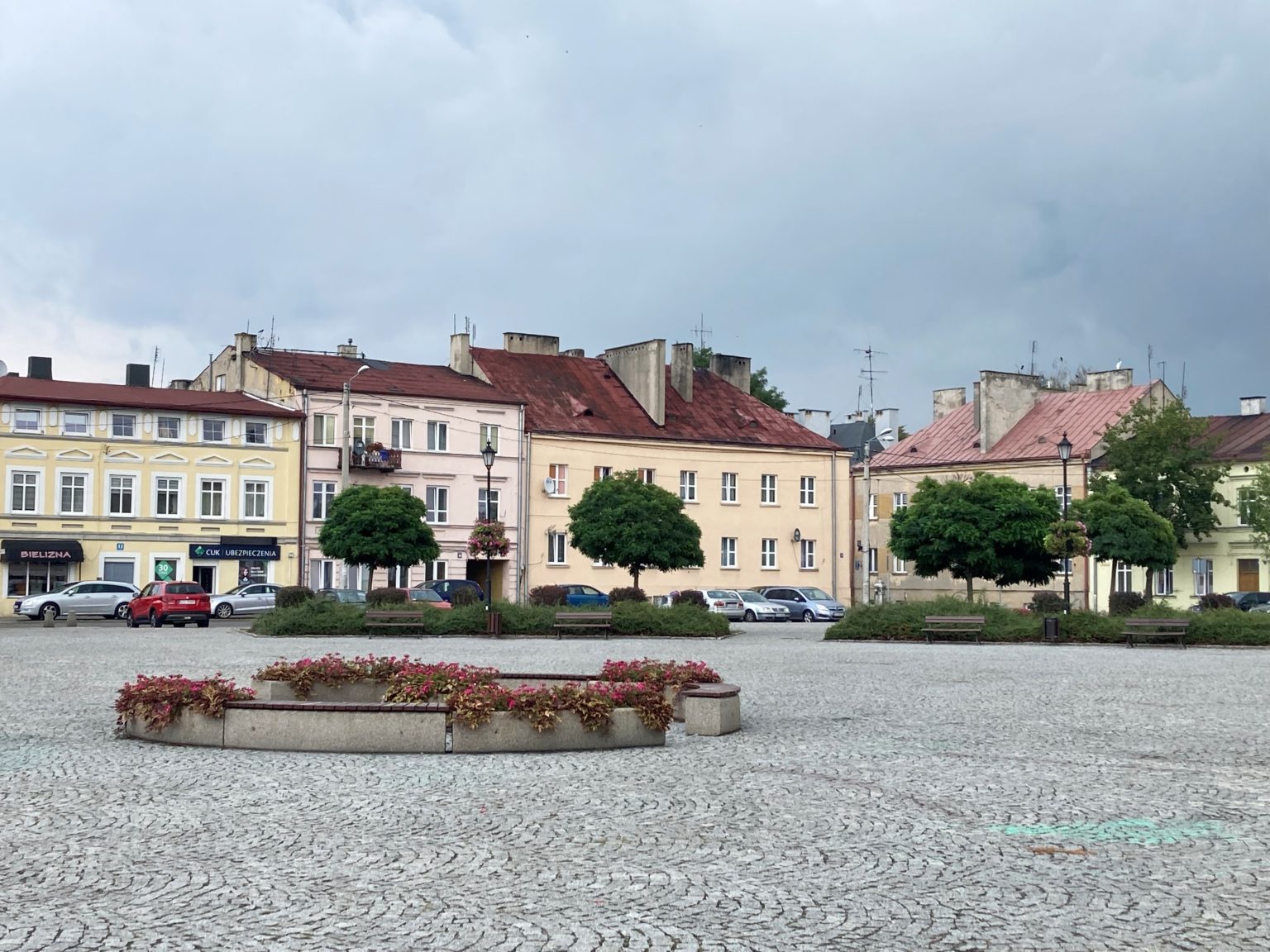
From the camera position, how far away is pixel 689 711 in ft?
52.1

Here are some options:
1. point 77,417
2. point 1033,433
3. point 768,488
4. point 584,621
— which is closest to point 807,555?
point 768,488

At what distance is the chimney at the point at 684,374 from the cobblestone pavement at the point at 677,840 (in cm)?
5957

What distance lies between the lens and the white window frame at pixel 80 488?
202 ft

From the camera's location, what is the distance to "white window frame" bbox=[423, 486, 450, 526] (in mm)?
68062

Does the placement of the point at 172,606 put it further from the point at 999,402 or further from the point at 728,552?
the point at 999,402

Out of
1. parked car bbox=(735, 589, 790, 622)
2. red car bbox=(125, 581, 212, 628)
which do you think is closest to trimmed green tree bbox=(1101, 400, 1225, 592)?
parked car bbox=(735, 589, 790, 622)

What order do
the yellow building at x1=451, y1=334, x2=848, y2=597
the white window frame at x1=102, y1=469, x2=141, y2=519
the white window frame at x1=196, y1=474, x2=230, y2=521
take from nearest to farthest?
the white window frame at x1=102, y1=469, x2=141, y2=519
the white window frame at x1=196, y1=474, x2=230, y2=521
the yellow building at x1=451, y1=334, x2=848, y2=597

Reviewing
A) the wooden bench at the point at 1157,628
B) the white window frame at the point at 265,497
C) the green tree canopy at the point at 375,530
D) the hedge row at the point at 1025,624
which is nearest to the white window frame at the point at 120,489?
the white window frame at the point at 265,497

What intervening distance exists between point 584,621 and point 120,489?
2850cm

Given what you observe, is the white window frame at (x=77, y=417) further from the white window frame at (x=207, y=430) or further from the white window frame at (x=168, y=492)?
the white window frame at (x=207, y=430)

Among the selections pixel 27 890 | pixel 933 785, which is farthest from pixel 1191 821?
pixel 27 890

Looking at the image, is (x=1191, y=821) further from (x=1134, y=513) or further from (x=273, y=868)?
(x=1134, y=513)

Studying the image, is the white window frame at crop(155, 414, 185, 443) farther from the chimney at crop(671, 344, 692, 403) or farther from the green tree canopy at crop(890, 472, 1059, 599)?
the green tree canopy at crop(890, 472, 1059, 599)

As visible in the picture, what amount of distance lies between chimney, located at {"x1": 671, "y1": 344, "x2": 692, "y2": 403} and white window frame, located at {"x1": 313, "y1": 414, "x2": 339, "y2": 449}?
18.0 meters
